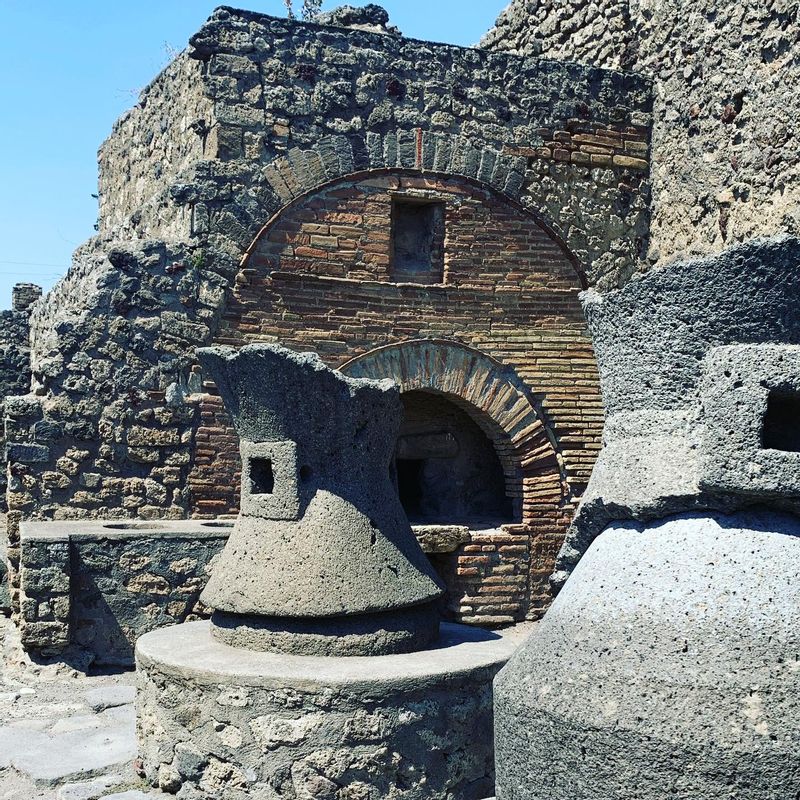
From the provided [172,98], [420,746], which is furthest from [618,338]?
[172,98]

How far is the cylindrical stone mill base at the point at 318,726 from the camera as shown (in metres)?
4.17

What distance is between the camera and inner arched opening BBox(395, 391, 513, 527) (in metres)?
8.92

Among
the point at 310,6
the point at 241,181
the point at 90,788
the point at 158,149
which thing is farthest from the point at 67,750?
the point at 310,6

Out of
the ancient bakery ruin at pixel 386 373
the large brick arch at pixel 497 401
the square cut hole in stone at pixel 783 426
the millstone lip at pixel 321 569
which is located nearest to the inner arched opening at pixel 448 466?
the ancient bakery ruin at pixel 386 373

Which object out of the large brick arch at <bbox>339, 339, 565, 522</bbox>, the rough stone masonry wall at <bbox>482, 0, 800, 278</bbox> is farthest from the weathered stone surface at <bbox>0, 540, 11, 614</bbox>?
the rough stone masonry wall at <bbox>482, 0, 800, 278</bbox>

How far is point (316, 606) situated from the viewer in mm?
4562

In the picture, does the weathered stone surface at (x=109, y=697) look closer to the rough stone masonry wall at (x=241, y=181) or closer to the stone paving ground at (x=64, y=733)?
the stone paving ground at (x=64, y=733)

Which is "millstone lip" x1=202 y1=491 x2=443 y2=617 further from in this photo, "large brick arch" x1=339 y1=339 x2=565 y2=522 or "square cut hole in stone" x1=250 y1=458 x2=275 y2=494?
"large brick arch" x1=339 y1=339 x2=565 y2=522

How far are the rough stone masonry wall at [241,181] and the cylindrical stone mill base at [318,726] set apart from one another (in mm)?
3290

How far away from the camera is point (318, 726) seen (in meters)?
4.16

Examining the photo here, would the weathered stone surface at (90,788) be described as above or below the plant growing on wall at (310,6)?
below

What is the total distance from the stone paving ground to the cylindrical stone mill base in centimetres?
32

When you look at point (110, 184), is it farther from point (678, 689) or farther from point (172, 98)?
point (678, 689)

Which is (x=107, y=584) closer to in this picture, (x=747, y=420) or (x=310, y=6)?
(x=747, y=420)
